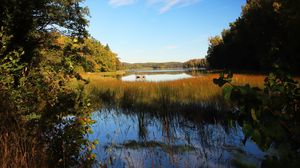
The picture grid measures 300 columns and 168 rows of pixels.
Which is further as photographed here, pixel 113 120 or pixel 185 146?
pixel 113 120

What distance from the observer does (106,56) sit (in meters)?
88.3

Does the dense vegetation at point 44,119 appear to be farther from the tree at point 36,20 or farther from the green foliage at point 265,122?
the tree at point 36,20

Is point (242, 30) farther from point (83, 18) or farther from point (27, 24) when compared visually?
point (27, 24)

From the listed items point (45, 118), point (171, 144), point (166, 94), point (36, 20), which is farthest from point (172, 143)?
point (36, 20)

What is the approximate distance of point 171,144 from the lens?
5.84 meters

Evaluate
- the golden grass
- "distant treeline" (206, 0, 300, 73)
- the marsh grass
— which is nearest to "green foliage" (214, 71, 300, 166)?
the marsh grass

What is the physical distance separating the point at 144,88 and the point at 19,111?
396 inches

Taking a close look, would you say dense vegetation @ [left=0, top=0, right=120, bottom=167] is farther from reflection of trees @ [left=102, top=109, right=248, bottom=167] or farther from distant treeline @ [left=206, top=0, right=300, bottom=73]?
distant treeline @ [left=206, top=0, right=300, bottom=73]

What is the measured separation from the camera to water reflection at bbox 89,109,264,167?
4879 millimetres

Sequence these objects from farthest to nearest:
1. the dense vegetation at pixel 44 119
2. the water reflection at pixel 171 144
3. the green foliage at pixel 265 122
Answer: the water reflection at pixel 171 144, the dense vegetation at pixel 44 119, the green foliage at pixel 265 122

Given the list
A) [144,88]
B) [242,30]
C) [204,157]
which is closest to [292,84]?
[204,157]

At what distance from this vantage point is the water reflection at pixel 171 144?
16.0 feet

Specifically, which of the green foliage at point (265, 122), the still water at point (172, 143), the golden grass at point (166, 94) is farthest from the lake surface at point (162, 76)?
the green foliage at point (265, 122)

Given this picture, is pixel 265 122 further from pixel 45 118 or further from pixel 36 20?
pixel 36 20
